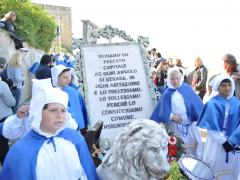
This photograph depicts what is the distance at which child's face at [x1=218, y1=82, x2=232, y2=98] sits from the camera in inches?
245

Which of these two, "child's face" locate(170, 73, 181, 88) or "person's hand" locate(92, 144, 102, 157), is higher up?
"child's face" locate(170, 73, 181, 88)

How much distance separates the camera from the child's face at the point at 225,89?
621cm

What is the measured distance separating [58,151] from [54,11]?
69254mm

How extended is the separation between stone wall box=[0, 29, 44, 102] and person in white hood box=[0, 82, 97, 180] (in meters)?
10.5

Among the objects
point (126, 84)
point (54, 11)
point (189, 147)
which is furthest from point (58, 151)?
point (54, 11)

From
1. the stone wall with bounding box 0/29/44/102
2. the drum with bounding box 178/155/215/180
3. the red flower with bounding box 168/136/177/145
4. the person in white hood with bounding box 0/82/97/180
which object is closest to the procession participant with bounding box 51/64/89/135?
the red flower with bounding box 168/136/177/145

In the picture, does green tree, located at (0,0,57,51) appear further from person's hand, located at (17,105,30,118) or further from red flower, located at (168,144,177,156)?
person's hand, located at (17,105,30,118)

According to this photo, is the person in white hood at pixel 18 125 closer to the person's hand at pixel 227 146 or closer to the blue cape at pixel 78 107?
the blue cape at pixel 78 107

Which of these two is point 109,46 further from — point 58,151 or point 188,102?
point 58,151

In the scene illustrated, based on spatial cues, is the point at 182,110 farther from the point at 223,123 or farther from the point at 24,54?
the point at 24,54

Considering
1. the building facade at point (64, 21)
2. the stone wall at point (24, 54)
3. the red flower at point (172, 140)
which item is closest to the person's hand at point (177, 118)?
the red flower at point (172, 140)

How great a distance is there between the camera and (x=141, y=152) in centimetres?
302

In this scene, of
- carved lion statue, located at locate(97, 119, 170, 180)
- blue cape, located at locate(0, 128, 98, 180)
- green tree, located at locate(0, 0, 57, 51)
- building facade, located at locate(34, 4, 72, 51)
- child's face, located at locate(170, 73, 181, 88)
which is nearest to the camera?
carved lion statue, located at locate(97, 119, 170, 180)

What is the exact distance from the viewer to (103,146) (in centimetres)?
671
